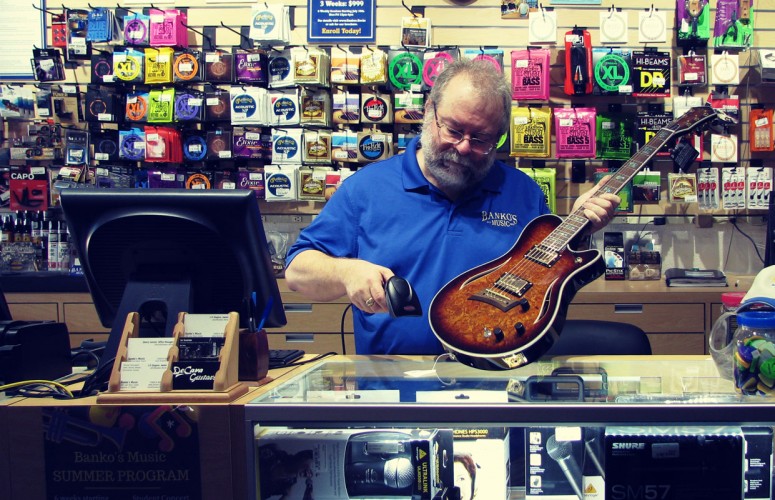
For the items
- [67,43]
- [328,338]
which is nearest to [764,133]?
[328,338]

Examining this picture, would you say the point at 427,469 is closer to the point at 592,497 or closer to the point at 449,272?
the point at 592,497

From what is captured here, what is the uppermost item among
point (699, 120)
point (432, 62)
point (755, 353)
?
point (432, 62)

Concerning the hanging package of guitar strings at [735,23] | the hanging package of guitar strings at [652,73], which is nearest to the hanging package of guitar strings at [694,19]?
the hanging package of guitar strings at [735,23]

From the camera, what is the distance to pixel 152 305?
4.92ft

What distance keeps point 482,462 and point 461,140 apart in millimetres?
999

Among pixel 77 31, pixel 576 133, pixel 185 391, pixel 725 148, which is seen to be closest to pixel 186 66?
pixel 77 31

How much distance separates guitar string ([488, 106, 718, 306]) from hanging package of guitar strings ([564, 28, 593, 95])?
7.77ft

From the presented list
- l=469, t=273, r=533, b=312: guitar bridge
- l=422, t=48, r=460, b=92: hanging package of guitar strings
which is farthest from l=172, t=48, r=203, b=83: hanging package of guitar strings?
l=469, t=273, r=533, b=312: guitar bridge

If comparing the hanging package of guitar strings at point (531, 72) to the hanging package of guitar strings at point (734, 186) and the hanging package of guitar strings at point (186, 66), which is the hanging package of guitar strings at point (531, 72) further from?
the hanging package of guitar strings at point (186, 66)

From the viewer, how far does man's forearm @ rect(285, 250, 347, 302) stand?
1.76 metres

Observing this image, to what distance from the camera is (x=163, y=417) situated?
1155 millimetres

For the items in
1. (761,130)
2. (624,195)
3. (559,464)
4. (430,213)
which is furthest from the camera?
(761,130)

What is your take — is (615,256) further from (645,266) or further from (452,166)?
(452,166)

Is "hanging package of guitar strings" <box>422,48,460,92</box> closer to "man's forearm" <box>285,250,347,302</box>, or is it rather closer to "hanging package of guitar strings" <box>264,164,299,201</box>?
"hanging package of guitar strings" <box>264,164,299,201</box>
